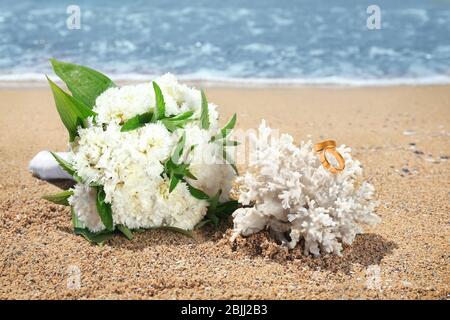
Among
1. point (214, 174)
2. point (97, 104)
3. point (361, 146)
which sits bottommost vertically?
point (361, 146)

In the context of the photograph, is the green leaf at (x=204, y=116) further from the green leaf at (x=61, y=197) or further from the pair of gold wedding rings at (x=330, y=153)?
the green leaf at (x=61, y=197)

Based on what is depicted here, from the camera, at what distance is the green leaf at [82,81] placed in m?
3.20

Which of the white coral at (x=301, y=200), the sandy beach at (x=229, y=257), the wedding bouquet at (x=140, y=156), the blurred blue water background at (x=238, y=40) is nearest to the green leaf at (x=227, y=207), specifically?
the wedding bouquet at (x=140, y=156)

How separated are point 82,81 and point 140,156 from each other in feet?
2.23

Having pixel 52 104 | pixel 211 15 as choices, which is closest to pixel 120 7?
pixel 211 15

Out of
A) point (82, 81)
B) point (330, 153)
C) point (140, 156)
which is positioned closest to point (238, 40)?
point (82, 81)

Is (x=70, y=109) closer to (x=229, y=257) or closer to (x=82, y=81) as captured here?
(x=82, y=81)

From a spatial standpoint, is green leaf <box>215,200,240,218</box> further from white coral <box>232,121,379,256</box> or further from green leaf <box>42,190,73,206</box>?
green leaf <box>42,190,73,206</box>

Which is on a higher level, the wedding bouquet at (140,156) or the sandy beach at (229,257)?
the wedding bouquet at (140,156)

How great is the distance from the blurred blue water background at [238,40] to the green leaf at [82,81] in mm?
4793

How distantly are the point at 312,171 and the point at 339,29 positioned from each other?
7.83m

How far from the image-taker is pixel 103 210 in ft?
9.61
